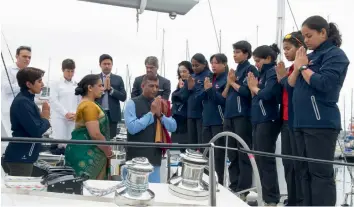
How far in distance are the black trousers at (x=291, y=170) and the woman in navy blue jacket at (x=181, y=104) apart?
222 centimetres

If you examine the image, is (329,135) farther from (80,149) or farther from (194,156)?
(80,149)

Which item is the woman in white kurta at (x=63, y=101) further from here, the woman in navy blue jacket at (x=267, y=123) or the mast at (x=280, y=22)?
the mast at (x=280, y=22)

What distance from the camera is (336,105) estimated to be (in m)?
3.71

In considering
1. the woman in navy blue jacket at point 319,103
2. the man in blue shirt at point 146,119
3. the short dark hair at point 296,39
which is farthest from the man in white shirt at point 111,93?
the woman in navy blue jacket at point 319,103

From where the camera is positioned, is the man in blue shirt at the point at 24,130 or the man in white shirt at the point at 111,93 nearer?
the man in blue shirt at the point at 24,130

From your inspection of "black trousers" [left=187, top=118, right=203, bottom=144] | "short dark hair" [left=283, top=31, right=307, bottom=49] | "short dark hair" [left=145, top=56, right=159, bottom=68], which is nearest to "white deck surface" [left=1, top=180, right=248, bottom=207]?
"short dark hair" [left=283, top=31, right=307, bottom=49]

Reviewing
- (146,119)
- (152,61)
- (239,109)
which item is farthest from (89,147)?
(152,61)

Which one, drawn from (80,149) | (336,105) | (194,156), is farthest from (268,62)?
(194,156)

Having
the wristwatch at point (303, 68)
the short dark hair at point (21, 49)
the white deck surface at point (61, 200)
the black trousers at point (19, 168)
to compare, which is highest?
the short dark hair at point (21, 49)

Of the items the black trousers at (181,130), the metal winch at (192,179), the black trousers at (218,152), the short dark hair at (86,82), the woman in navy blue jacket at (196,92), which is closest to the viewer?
the metal winch at (192,179)

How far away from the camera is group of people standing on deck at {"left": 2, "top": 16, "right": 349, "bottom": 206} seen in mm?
3613

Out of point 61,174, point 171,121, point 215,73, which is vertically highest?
point 215,73

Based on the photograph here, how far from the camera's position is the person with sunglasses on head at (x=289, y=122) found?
4.09 m

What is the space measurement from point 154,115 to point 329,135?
159 cm
